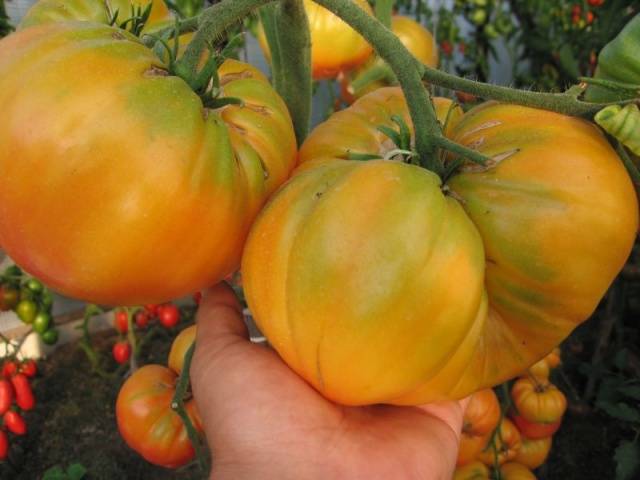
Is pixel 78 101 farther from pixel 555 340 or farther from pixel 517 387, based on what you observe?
pixel 517 387

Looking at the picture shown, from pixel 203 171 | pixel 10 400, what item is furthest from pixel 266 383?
pixel 10 400

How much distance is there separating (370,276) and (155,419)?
3.58 feet

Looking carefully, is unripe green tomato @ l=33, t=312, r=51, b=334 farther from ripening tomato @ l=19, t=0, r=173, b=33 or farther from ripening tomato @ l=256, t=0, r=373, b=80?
ripening tomato @ l=19, t=0, r=173, b=33

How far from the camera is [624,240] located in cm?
A: 74

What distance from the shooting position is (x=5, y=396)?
2.21 meters

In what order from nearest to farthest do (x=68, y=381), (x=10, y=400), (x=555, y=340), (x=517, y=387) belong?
(x=555, y=340) → (x=517, y=387) → (x=10, y=400) → (x=68, y=381)

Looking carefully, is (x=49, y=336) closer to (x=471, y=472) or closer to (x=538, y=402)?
(x=471, y=472)

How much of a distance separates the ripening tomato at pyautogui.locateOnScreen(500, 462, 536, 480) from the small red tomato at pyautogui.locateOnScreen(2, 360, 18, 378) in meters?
1.79

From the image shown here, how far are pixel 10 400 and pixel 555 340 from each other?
6.82ft

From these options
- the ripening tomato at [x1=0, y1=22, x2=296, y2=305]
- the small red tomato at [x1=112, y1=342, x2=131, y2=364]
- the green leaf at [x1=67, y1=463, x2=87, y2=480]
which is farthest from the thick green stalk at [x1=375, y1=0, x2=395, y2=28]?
the small red tomato at [x1=112, y1=342, x2=131, y2=364]

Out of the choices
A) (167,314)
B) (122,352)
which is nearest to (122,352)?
(122,352)

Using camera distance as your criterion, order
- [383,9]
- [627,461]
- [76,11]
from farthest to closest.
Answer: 1. [627,461]
2. [383,9]
3. [76,11]

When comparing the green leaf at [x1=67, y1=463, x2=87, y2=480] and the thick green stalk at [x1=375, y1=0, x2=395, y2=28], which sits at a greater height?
the thick green stalk at [x1=375, y1=0, x2=395, y2=28]

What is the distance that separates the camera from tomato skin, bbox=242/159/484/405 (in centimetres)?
65
